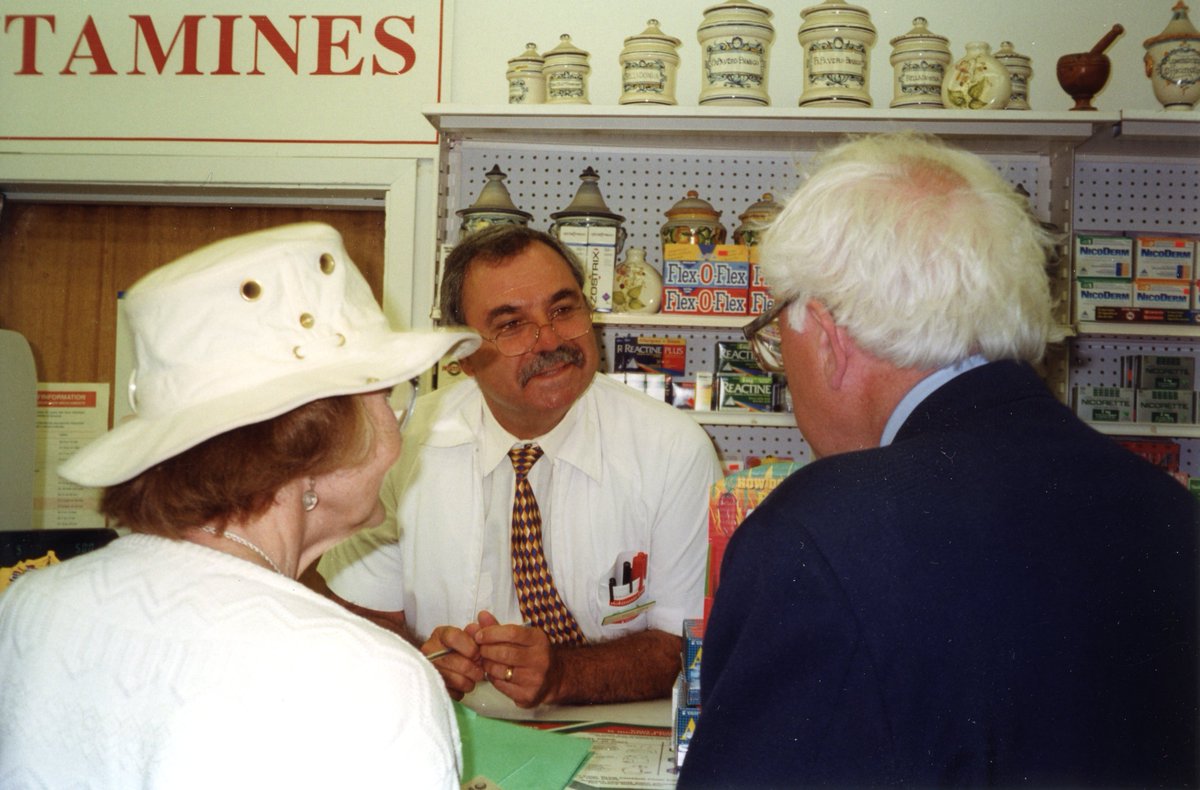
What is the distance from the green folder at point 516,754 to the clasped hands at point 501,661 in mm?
187

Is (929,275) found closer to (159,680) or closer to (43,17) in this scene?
(159,680)

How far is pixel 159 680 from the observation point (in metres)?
0.84

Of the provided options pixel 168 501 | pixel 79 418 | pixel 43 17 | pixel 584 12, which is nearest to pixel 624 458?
pixel 168 501

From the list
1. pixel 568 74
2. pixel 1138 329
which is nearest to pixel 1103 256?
pixel 1138 329

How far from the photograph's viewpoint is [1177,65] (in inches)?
107

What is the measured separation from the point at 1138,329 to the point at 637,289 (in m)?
1.35

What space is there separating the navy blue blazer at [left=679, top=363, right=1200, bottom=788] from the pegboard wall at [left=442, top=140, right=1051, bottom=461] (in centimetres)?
216

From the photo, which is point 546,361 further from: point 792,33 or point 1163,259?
point 1163,259

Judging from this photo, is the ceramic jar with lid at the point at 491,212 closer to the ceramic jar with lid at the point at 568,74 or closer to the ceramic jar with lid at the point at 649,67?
the ceramic jar with lid at the point at 568,74

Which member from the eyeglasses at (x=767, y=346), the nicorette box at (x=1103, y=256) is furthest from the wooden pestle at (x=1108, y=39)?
the eyeglasses at (x=767, y=346)

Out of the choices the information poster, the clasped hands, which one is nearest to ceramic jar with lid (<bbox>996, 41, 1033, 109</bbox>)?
the clasped hands

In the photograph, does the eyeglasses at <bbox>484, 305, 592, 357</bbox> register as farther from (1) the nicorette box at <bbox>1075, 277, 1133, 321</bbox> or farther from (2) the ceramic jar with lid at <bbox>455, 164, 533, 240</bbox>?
(1) the nicorette box at <bbox>1075, 277, 1133, 321</bbox>

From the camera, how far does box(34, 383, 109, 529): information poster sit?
3332 mm

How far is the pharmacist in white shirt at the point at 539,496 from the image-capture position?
212 cm
